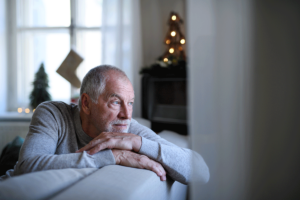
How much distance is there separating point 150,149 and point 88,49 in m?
2.64

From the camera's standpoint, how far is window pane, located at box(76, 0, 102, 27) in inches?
126

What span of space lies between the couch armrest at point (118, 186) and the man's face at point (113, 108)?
317mm

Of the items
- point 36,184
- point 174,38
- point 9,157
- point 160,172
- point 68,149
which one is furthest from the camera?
point 174,38

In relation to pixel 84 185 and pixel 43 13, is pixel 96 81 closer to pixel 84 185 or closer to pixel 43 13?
pixel 84 185

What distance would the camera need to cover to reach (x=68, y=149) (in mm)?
1045

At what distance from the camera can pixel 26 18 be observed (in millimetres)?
3355

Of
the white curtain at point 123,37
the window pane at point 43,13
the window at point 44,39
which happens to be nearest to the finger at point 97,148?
the white curtain at point 123,37

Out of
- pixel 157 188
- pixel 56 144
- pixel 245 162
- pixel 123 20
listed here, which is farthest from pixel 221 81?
pixel 123 20

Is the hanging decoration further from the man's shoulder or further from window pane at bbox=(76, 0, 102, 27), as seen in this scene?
the man's shoulder

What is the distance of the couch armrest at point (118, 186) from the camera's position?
0.54m

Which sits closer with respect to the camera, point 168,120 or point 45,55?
point 168,120

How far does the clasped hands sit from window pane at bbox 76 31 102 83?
7.78 feet

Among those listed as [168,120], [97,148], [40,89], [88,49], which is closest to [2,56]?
[40,89]

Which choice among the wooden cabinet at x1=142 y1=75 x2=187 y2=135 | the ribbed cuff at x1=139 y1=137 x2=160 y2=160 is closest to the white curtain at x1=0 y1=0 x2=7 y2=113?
the wooden cabinet at x1=142 y1=75 x2=187 y2=135
